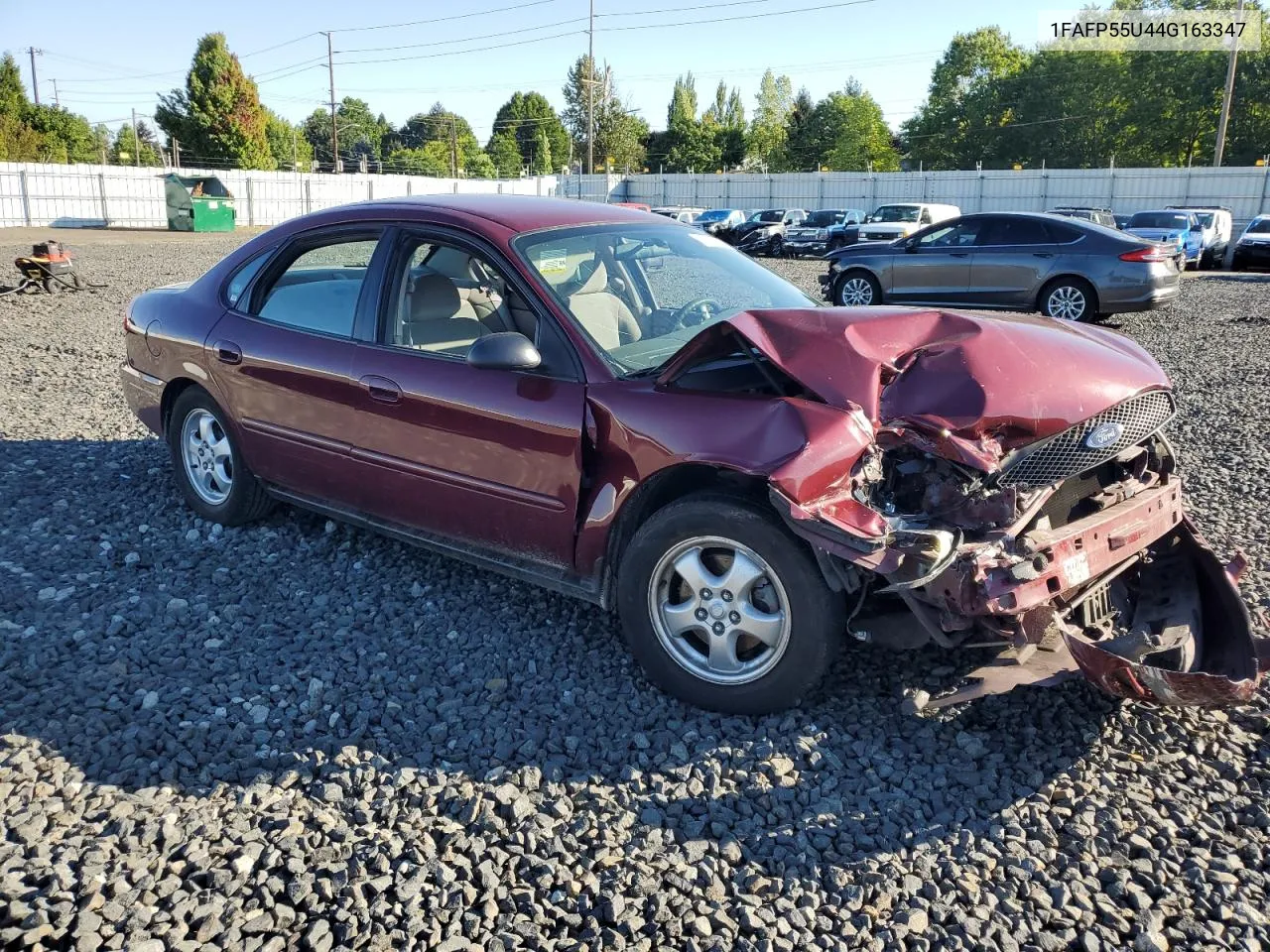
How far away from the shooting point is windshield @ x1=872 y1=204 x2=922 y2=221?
27812mm

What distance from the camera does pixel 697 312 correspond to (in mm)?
4250

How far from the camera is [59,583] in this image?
4.50 m

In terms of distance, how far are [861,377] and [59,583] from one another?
12.2 feet

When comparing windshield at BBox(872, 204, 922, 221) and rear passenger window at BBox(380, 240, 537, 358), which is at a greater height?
windshield at BBox(872, 204, 922, 221)

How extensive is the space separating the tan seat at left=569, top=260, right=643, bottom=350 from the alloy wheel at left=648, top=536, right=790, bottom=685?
0.94 metres

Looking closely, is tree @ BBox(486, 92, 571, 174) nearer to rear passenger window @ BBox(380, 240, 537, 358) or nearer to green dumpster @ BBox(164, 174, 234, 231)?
green dumpster @ BBox(164, 174, 234, 231)

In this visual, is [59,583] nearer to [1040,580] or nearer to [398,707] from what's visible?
[398,707]

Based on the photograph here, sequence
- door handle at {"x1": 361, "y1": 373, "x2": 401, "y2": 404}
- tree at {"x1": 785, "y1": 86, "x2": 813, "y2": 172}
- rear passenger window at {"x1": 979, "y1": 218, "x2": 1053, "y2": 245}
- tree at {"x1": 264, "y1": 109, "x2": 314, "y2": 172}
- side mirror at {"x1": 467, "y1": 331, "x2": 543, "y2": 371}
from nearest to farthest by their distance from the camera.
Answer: side mirror at {"x1": 467, "y1": 331, "x2": 543, "y2": 371}
door handle at {"x1": 361, "y1": 373, "x2": 401, "y2": 404}
rear passenger window at {"x1": 979, "y1": 218, "x2": 1053, "y2": 245}
tree at {"x1": 264, "y1": 109, "x2": 314, "y2": 172}
tree at {"x1": 785, "y1": 86, "x2": 813, "y2": 172}

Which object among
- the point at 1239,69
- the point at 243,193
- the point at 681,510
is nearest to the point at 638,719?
the point at 681,510

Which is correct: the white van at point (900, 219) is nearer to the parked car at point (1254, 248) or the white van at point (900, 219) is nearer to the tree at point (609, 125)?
the parked car at point (1254, 248)

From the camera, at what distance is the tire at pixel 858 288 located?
48.6 ft

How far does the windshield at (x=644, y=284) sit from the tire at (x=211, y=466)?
2.10 meters

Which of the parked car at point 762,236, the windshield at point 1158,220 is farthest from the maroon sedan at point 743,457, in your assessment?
the parked car at point 762,236

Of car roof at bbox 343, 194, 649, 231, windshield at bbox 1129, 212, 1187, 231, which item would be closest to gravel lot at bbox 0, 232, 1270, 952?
car roof at bbox 343, 194, 649, 231
